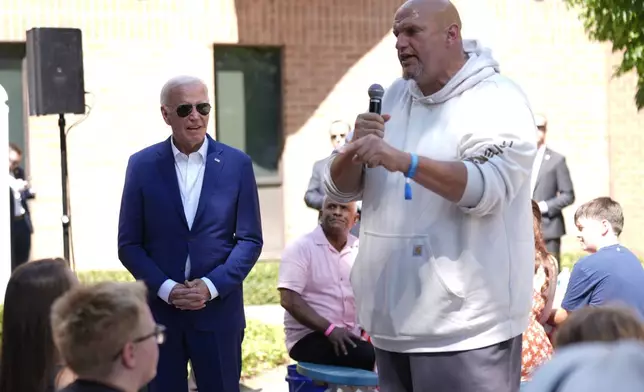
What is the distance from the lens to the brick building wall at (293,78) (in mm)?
15797

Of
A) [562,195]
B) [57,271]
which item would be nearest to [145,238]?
[57,271]

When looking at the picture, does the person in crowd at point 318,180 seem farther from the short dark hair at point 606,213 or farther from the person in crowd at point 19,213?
the person in crowd at point 19,213

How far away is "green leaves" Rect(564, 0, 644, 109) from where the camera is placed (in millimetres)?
11562

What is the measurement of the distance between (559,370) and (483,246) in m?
1.45

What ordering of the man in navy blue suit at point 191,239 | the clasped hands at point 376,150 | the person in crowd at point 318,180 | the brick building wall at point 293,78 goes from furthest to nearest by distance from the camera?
the brick building wall at point 293,78
the person in crowd at point 318,180
the man in navy blue suit at point 191,239
the clasped hands at point 376,150

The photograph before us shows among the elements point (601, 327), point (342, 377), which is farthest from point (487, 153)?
point (342, 377)

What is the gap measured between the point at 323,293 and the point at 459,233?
307cm

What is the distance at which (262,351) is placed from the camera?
33.4 ft

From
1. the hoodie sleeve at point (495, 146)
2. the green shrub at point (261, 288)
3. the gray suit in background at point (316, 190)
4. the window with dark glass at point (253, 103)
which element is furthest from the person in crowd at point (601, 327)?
the window with dark glass at point (253, 103)

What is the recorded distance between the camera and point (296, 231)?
1680cm

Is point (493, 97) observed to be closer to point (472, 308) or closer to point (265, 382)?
point (472, 308)

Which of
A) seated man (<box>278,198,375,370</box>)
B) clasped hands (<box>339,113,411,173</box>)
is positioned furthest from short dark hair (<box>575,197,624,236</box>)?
clasped hands (<box>339,113,411,173</box>)

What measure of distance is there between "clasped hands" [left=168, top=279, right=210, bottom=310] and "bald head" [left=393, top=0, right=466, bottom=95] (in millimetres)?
1762

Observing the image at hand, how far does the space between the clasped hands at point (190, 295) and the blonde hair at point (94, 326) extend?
7.05 ft
